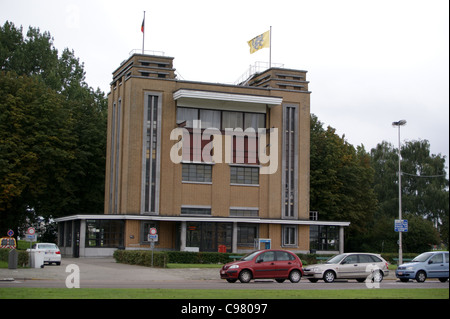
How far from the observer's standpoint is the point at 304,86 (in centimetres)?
6059

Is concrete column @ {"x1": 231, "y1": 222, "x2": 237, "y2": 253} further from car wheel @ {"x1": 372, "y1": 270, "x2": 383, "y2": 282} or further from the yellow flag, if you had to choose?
car wheel @ {"x1": 372, "y1": 270, "x2": 383, "y2": 282}

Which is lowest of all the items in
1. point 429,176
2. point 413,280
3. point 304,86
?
point 413,280

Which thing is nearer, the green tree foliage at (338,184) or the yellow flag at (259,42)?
the yellow flag at (259,42)

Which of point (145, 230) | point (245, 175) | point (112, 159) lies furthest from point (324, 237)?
point (112, 159)

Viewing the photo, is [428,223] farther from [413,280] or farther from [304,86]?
[413,280]

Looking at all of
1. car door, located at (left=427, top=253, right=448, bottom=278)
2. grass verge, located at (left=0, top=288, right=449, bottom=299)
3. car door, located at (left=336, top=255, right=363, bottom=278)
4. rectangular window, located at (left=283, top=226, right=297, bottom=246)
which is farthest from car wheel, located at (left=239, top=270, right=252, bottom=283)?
rectangular window, located at (left=283, top=226, right=297, bottom=246)

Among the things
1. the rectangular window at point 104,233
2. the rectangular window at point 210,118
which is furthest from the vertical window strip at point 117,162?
the rectangular window at point 210,118

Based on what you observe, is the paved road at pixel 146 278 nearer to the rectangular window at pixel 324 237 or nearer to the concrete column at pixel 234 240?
the concrete column at pixel 234 240

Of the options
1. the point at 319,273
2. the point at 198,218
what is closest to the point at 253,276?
the point at 319,273

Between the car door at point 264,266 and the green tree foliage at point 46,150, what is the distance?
1209 inches

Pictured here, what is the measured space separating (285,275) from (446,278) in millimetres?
8608

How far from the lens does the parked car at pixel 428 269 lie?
102ft

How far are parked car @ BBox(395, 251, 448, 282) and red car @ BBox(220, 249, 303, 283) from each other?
5883 millimetres
